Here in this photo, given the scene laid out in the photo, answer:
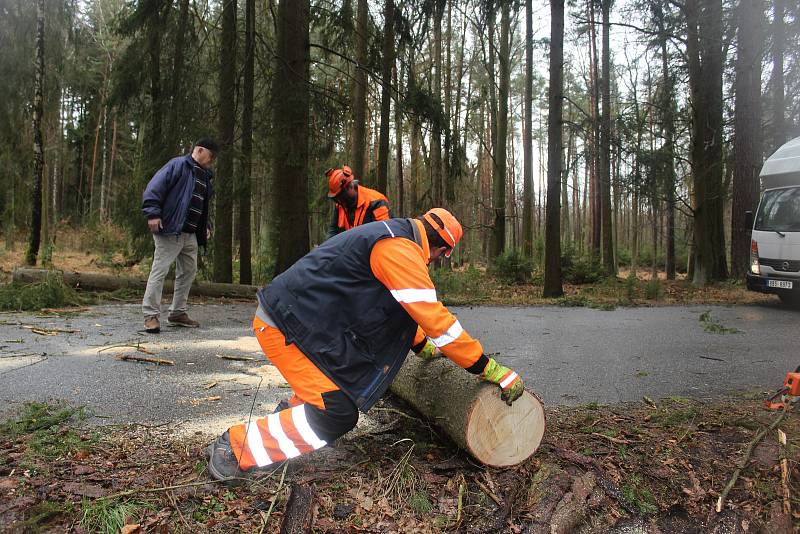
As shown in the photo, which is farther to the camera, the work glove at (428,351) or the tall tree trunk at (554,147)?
the tall tree trunk at (554,147)

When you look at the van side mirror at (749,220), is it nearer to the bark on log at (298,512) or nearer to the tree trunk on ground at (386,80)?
the tree trunk on ground at (386,80)

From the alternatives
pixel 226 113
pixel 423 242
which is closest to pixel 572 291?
pixel 226 113

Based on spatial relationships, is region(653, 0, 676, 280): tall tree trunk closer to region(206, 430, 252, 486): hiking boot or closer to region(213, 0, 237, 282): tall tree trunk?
region(213, 0, 237, 282): tall tree trunk

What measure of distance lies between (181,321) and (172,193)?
1.59 m

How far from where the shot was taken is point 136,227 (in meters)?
9.22

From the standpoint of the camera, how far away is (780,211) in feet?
32.3

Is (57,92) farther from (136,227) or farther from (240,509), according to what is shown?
(240,509)

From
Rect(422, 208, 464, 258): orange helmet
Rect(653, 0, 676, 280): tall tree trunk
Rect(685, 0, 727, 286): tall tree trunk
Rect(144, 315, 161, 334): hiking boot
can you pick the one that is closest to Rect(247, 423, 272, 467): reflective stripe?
Rect(422, 208, 464, 258): orange helmet

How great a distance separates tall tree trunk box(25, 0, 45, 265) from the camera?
1368 centimetres

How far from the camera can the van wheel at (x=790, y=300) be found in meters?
9.60

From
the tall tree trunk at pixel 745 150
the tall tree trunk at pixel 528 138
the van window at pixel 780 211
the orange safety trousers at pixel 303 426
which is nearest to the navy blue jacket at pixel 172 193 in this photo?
the orange safety trousers at pixel 303 426

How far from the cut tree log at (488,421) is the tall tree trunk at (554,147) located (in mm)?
8932

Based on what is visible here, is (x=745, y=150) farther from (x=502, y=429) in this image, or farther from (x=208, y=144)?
Result: (x=502, y=429)

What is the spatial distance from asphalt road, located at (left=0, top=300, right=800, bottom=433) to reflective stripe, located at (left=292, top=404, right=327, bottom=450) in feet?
2.99
